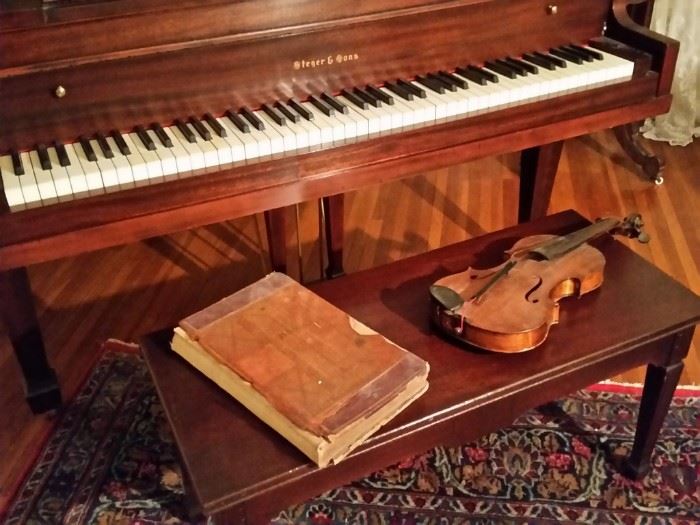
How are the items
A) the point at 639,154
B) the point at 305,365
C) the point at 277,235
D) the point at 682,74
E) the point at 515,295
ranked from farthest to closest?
the point at 682,74 < the point at 639,154 < the point at 277,235 < the point at 515,295 < the point at 305,365

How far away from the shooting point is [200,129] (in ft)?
5.08

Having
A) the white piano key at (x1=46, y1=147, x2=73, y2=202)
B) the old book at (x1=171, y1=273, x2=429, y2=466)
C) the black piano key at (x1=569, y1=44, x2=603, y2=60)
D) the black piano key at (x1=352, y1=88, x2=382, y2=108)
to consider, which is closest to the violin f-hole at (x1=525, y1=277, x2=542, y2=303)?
the old book at (x1=171, y1=273, x2=429, y2=466)

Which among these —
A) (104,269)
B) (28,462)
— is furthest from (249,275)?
(28,462)

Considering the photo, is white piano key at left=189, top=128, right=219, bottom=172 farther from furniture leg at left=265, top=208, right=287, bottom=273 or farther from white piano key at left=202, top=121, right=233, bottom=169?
furniture leg at left=265, top=208, right=287, bottom=273

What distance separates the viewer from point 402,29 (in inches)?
66.7

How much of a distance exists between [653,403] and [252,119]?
1003mm

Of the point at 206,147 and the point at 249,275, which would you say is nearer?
the point at 206,147

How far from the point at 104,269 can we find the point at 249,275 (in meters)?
0.50

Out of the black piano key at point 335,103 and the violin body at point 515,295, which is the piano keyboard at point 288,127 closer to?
the black piano key at point 335,103

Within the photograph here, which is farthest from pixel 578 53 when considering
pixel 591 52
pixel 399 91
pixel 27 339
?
pixel 27 339

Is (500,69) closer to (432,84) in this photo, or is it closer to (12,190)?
(432,84)

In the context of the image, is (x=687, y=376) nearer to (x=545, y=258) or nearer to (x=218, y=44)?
(x=545, y=258)

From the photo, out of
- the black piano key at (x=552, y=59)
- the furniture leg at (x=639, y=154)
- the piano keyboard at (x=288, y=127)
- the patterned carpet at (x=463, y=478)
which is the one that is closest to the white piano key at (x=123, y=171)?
the piano keyboard at (x=288, y=127)

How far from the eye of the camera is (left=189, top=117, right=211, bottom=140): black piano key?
153cm
